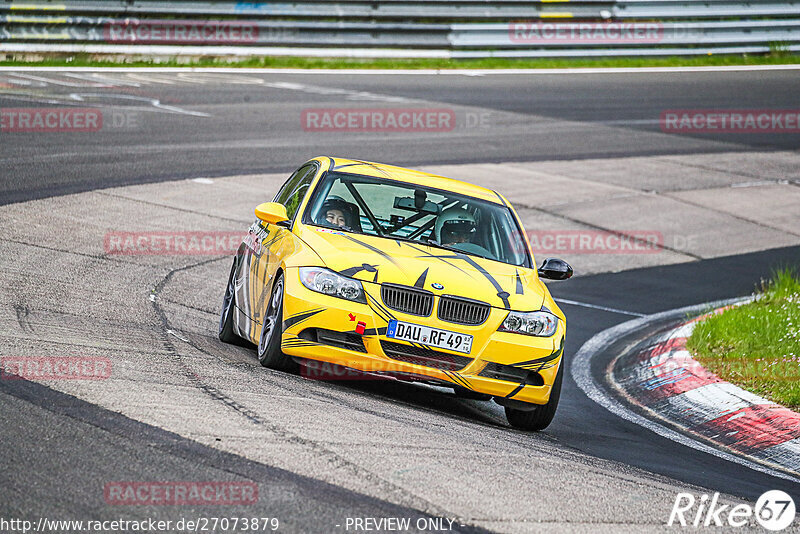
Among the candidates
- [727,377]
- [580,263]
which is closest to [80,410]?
[727,377]

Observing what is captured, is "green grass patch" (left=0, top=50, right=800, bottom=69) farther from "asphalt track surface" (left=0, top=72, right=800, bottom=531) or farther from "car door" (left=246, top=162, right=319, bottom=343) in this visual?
"car door" (left=246, top=162, right=319, bottom=343)

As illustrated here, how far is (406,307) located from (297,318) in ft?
2.29

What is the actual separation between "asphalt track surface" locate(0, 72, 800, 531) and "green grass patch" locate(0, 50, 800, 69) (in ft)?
4.76

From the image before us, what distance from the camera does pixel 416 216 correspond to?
Answer: 864 cm

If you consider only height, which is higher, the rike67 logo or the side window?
the side window

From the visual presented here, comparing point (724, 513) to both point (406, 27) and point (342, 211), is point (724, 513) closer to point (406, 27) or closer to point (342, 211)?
point (342, 211)

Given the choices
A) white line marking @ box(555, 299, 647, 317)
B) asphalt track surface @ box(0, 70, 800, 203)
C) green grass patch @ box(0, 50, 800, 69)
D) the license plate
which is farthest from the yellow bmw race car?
green grass patch @ box(0, 50, 800, 69)

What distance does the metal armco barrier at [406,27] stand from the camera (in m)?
24.1

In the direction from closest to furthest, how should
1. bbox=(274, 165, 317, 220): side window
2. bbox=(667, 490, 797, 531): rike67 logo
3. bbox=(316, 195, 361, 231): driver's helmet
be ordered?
bbox=(667, 490, 797, 531): rike67 logo → bbox=(316, 195, 361, 231): driver's helmet → bbox=(274, 165, 317, 220): side window

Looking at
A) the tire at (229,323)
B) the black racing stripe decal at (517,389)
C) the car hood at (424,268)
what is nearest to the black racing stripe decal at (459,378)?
the black racing stripe decal at (517,389)

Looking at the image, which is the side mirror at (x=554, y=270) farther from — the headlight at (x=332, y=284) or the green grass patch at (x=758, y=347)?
the green grass patch at (x=758, y=347)

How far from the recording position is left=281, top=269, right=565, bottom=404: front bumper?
286 inches

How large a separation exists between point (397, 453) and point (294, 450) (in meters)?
0.55

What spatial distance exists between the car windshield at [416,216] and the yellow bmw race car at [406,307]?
0.06 ft
